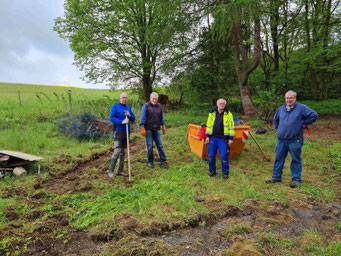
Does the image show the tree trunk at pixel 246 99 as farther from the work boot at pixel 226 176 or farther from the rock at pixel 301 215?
the rock at pixel 301 215

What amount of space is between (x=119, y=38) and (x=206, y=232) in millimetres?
15221

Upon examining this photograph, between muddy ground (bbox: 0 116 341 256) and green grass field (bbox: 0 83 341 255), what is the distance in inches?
0.5

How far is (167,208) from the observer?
3285mm

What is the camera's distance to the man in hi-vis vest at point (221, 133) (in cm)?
471

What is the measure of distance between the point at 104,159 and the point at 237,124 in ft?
13.3

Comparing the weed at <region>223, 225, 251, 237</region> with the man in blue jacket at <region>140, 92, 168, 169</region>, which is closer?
the weed at <region>223, 225, 251, 237</region>

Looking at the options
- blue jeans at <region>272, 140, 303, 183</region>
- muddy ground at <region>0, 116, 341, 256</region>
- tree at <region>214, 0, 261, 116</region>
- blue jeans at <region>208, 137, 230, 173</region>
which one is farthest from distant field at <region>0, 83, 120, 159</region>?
tree at <region>214, 0, 261, 116</region>

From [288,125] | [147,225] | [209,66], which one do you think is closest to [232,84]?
[209,66]

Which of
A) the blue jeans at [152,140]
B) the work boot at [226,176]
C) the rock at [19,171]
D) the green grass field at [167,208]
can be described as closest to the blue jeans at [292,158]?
the green grass field at [167,208]

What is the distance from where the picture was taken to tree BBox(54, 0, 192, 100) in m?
13.8

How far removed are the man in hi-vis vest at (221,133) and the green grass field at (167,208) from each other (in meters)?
0.39

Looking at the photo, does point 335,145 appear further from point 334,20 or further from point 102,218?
point 334,20

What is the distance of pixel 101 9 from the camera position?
47.7 feet

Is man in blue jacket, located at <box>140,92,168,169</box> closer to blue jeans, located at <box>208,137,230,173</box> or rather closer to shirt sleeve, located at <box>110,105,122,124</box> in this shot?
shirt sleeve, located at <box>110,105,122,124</box>
